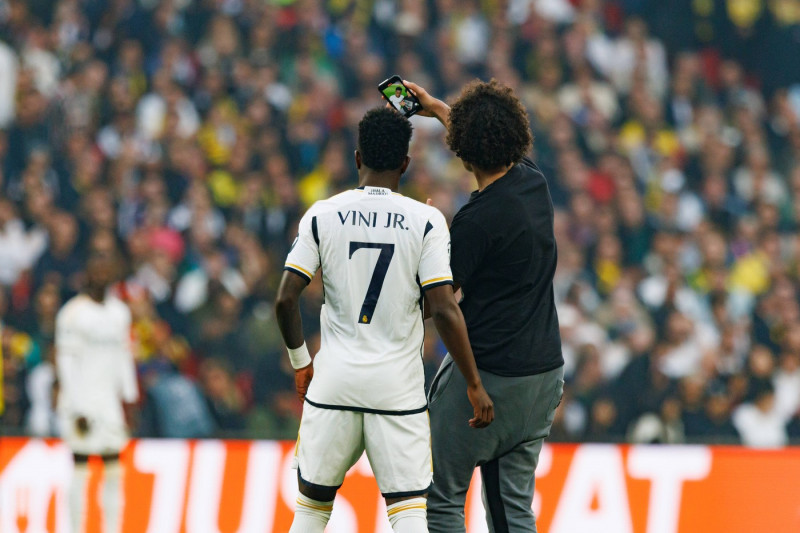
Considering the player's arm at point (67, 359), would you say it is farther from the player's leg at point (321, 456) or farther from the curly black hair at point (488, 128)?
the curly black hair at point (488, 128)

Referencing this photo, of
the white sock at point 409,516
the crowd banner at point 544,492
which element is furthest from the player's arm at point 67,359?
the white sock at point 409,516

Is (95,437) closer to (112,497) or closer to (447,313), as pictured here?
(112,497)

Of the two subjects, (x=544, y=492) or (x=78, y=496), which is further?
(x=78, y=496)

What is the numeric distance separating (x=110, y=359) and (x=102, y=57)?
524 cm

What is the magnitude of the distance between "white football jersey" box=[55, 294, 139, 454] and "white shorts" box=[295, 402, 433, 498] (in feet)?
13.1

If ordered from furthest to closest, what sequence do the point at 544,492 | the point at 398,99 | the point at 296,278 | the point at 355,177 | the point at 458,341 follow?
the point at 355,177
the point at 544,492
the point at 398,99
the point at 296,278
the point at 458,341

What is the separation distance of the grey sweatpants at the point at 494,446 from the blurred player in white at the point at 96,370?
3.96 metres

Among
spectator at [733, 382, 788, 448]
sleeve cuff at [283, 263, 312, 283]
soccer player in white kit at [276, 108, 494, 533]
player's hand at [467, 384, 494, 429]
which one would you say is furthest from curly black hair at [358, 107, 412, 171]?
spectator at [733, 382, 788, 448]

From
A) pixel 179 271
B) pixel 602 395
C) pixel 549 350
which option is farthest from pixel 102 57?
pixel 549 350

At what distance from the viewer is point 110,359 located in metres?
8.53

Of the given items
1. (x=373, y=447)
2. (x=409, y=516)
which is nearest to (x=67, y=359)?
(x=373, y=447)

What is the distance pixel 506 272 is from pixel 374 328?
0.55 metres

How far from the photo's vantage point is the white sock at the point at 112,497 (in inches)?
306

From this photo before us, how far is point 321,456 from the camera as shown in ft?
15.3
